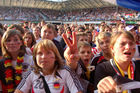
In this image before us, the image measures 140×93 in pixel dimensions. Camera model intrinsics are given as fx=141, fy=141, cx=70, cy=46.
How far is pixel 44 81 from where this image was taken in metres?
1.88

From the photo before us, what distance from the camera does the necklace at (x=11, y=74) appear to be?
224 centimetres

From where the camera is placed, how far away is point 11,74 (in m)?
2.31

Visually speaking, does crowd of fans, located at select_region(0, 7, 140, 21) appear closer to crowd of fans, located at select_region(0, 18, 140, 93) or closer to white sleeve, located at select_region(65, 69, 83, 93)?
crowd of fans, located at select_region(0, 18, 140, 93)

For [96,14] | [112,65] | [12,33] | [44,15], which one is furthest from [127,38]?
[44,15]

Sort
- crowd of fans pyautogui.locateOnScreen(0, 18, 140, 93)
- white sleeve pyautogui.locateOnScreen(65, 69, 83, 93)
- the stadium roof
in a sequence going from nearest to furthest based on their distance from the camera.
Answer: crowd of fans pyautogui.locateOnScreen(0, 18, 140, 93), white sleeve pyautogui.locateOnScreen(65, 69, 83, 93), the stadium roof

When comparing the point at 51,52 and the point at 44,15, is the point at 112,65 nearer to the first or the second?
the point at 51,52

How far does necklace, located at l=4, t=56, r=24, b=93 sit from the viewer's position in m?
2.24

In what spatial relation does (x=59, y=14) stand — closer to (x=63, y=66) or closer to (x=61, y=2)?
(x=61, y=2)

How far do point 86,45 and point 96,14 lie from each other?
126ft

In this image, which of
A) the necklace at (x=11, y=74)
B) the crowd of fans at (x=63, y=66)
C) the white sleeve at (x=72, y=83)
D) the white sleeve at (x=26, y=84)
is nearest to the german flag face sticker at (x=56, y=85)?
the crowd of fans at (x=63, y=66)

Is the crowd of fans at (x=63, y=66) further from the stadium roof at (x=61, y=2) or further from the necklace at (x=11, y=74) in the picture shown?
the stadium roof at (x=61, y=2)

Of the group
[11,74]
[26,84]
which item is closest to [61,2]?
[11,74]

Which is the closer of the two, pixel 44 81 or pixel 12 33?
pixel 44 81

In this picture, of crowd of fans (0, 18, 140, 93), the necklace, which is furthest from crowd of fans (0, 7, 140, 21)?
the necklace
